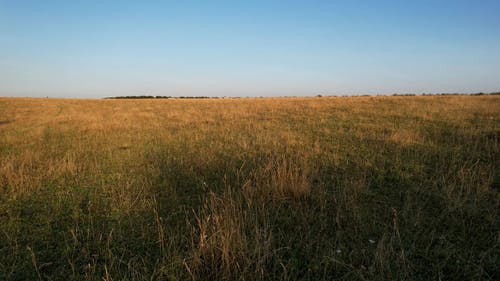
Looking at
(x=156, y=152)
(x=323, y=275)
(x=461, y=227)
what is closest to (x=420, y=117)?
(x=461, y=227)

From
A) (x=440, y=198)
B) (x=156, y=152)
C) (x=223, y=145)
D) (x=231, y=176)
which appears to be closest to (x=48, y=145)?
(x=156, y=152)

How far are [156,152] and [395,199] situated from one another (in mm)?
6186

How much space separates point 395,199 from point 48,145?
413 inches

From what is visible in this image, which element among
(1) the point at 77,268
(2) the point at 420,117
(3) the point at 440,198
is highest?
(2) the point at 420,117

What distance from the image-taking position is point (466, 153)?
6.50 metres

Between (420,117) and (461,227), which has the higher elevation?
(420,117)

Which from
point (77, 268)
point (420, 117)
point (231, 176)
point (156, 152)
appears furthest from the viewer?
point (420, 117)

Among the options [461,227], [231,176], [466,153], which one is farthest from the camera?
[466,153]

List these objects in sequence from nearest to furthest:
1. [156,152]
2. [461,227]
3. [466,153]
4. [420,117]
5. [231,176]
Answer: [461,227], [231,176], [466,153], [156,152], [420,117]

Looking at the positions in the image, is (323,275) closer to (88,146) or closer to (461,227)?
(461,227)

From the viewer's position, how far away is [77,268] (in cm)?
277

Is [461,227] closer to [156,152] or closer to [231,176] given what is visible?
[231,176]

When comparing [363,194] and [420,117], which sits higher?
[420,117]

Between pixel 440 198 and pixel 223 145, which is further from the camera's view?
pixel 223 145
